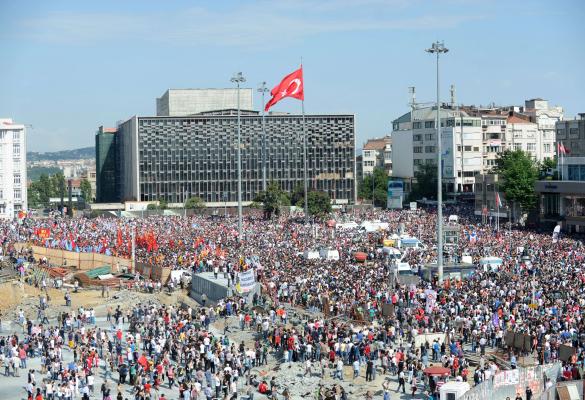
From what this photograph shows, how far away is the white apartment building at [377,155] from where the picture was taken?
161875 mm

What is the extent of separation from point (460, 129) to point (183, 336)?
88097mm

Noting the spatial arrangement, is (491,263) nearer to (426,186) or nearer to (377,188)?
(426,186)

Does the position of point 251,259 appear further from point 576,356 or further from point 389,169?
point 389,169

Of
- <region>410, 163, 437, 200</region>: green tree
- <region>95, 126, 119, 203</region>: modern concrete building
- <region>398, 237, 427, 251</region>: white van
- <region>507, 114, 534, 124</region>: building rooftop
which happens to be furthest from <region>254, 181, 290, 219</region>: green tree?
<region>95, 126, 119, 203</region>: modern concrete building

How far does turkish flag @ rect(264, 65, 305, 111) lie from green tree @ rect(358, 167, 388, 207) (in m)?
60.9

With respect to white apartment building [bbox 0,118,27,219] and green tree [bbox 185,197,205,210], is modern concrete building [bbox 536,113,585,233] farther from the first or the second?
white apartment building [bbox 0,118,27,219]

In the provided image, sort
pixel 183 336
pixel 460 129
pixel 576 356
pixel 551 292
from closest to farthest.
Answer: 1. pixel 576 356
2. pixel 183 336
3. pixel 551 292
4. pixel 460 129

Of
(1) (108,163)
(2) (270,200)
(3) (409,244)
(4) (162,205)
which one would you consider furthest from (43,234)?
(1) (108,163)

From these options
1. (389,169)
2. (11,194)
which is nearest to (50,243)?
(11,194)

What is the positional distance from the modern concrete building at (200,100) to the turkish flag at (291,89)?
83499mm

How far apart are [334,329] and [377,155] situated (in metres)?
134

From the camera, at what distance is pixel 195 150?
455ft

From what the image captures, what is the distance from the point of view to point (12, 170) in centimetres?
12769

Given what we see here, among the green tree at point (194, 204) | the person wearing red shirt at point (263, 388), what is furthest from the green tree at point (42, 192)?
the person wearing red shirt at point (263, 388)
